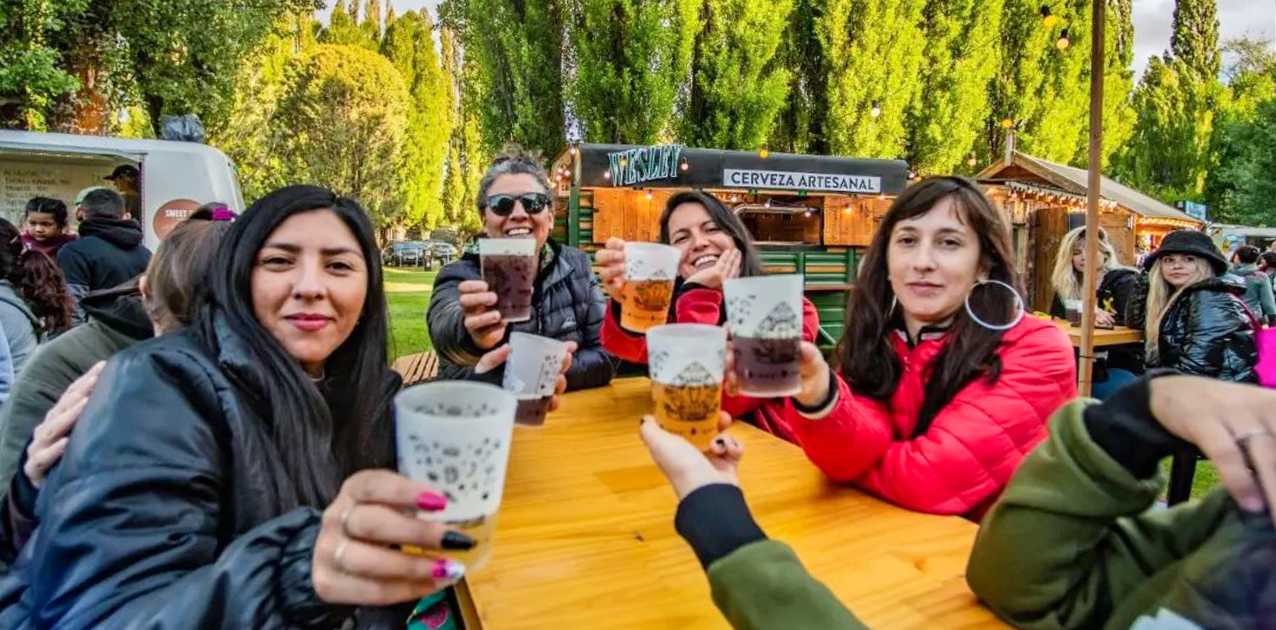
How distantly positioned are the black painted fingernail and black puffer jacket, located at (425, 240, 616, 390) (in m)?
2.05

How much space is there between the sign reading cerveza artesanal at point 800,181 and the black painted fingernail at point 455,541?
10.2m

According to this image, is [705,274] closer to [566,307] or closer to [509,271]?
[509,271]

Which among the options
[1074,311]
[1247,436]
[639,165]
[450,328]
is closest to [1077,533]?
[1247,436]

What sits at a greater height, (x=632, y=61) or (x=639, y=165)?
(x=632, y=61)

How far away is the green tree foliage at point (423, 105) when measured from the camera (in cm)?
3384

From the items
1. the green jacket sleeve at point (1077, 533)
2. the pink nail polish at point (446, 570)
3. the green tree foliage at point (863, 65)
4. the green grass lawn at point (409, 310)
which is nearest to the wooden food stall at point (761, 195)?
the green grass lawn at point (409, 310)

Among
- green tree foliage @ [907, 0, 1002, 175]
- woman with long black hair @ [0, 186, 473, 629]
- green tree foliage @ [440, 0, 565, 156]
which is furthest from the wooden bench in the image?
green tree foliage @ [907, 0, 1002, 175]

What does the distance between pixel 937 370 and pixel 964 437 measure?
277 millimetres

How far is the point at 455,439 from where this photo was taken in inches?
33.0

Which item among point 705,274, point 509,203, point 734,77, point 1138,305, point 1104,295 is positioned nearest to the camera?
point 705,274

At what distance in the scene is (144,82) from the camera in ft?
41.0

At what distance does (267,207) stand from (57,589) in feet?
2.75

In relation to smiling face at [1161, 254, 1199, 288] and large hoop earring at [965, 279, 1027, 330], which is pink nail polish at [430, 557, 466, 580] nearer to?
large hoop earring at [965, 279, 1027, 330]

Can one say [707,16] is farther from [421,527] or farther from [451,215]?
[451,215]
